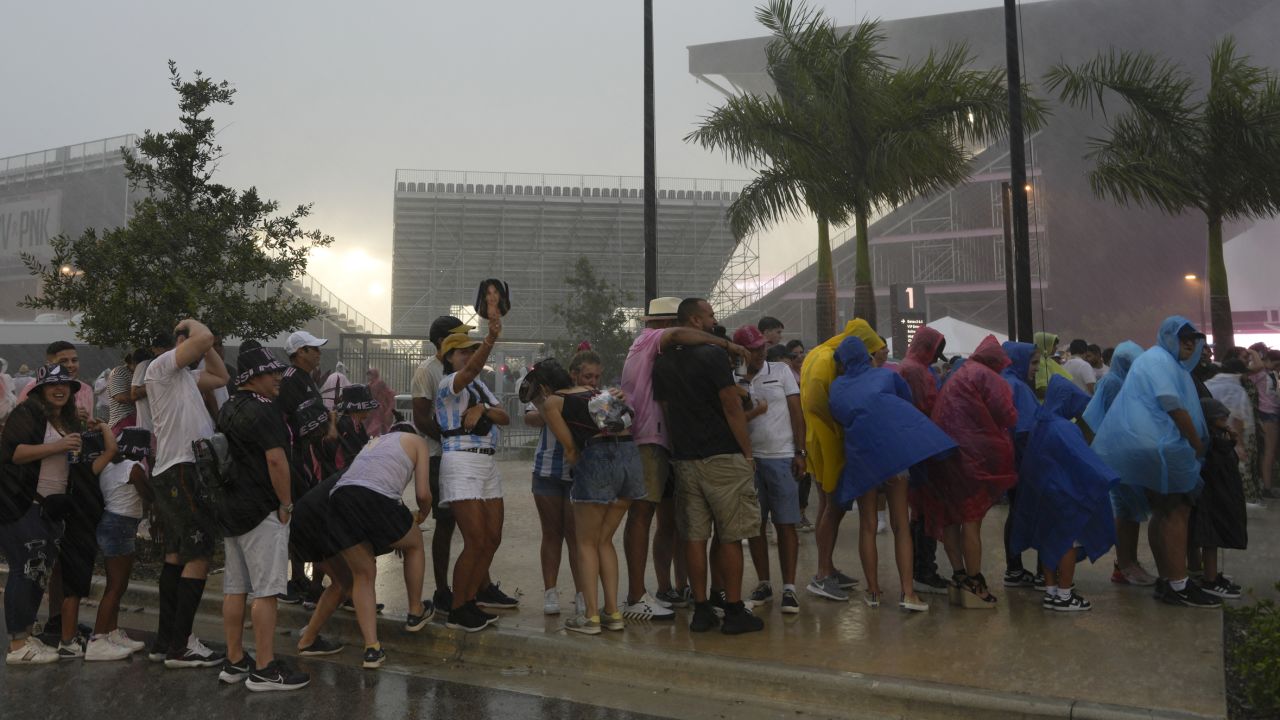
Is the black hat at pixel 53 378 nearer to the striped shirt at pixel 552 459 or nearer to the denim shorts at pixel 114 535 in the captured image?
the denim shorts at pixel 114 535

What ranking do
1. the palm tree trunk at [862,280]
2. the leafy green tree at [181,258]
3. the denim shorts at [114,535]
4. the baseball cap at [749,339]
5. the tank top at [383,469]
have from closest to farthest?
the tank top at [383,469], the denim shorts at [114,535], the baseball cap at [749,339], the leafy green tree at [181,258], the palm tree trunk at [862,280]

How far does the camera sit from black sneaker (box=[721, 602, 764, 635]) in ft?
17.4

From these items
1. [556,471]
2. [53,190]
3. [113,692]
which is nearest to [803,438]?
[556,471]

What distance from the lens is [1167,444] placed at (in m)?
5.73

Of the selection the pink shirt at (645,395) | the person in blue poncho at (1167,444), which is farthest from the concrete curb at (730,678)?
the person in blue poncho at (1167,444)

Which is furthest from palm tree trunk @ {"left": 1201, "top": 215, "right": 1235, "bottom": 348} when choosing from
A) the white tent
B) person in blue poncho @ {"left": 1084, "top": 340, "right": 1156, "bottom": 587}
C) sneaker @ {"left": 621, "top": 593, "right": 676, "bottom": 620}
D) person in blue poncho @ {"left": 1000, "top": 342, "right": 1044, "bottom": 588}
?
sneaker @ {"left": 621, "top": 593, "right": 676, "bottom": 620}

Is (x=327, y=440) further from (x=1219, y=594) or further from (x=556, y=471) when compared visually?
(x=1219, y=594)

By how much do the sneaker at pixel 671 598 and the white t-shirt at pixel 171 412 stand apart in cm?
294

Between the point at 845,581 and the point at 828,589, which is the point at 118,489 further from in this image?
the point at 845,581

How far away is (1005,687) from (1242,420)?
282 inches

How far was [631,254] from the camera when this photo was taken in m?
52.6

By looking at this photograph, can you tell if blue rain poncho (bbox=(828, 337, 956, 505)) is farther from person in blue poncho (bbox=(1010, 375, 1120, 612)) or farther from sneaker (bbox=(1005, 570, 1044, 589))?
sneaker (bbox=(1005, 570, 1044, 589))

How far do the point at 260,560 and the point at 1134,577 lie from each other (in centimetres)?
562

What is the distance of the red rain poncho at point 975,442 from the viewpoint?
576cm
